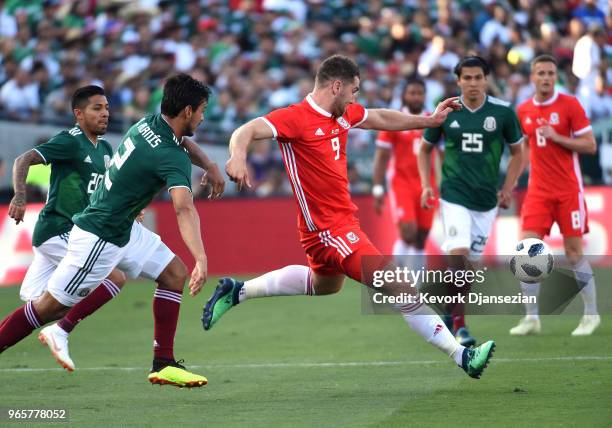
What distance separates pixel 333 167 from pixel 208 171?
94 centimetres

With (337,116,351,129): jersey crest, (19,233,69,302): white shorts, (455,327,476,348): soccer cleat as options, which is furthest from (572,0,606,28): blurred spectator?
(19,233,69,302): white shorts

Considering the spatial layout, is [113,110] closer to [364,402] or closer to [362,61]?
[362,61]

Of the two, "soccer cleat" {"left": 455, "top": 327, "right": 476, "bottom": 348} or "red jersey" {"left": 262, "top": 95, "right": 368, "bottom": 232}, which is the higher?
"red jersey" {"left": 262, "top": 95, "right": 368, "bottom": 232}

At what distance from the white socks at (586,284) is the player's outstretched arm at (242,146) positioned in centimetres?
468

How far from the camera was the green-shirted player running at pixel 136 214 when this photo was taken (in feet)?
26.3

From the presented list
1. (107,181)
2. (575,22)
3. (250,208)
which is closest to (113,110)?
(250,208)

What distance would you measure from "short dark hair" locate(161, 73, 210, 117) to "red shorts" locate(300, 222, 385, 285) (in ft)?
4.66

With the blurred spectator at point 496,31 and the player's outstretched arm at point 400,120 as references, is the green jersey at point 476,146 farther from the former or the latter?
the blurred spectator at point 496,31

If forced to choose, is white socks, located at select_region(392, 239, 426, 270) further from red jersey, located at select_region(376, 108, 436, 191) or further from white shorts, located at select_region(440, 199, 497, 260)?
white shorts, located at select_region(440, 199, 497, 260)

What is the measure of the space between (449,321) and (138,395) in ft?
12.1

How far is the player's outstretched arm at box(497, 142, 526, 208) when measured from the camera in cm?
1111

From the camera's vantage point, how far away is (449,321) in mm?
11109

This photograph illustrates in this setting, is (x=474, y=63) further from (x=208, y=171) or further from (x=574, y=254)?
(x=208, y=171)

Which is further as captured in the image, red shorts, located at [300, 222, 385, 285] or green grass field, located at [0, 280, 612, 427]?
red shorts, located at [300, 222, 385, 285]
